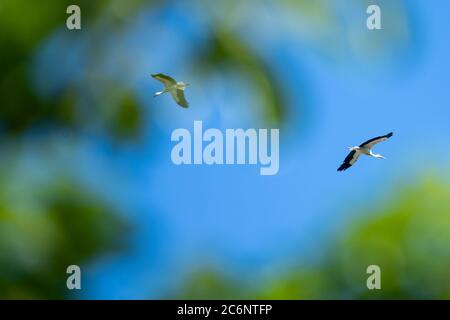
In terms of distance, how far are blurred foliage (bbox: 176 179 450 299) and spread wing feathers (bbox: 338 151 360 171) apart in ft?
0.66

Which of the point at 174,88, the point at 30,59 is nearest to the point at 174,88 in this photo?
the point at 174,88

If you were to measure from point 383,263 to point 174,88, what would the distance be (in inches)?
44.9

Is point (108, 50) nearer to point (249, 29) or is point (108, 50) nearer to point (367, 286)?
point (249, 29)

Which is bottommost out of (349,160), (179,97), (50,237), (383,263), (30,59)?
(383,263)

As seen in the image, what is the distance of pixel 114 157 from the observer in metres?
3.95

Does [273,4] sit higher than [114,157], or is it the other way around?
[273,4]

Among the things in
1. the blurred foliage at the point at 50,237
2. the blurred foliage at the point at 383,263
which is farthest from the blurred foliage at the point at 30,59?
the blurred foliage at the point at 383,263

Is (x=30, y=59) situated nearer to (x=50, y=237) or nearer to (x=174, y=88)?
(x=174, y=88)

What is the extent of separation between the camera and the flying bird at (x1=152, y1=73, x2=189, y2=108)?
3.92m

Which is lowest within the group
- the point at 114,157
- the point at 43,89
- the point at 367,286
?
the point at 367,286

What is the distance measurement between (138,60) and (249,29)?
49cm

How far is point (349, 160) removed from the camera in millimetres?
3932

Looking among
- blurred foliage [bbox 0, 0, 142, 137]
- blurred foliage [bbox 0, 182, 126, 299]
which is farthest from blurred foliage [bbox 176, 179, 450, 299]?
blurred foliage [bbox 0, 0, 142, 137]

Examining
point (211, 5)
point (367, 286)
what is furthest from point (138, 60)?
point (367, 286)
